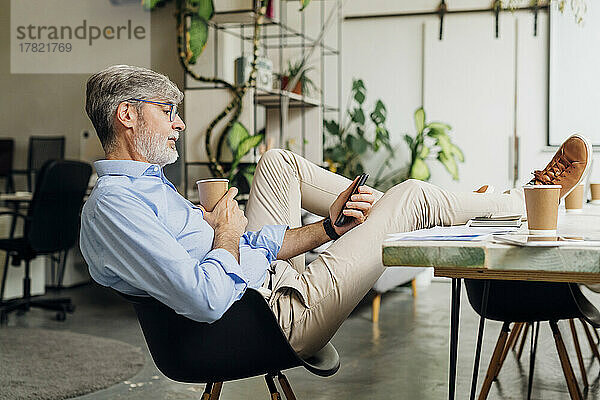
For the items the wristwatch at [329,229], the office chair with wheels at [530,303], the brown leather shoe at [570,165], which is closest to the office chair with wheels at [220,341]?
the wristwatch at [329,229]

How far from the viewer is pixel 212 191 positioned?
75.2 inches

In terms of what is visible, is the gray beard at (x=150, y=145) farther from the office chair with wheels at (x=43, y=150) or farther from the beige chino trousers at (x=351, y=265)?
the office chair with wheels at (x=43, y=150)

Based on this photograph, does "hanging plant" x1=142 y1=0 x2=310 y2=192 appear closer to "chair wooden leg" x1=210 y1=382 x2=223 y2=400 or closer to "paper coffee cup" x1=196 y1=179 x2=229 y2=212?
"paper coffee cup" x1=196 y1=179 x2=229 y2=212

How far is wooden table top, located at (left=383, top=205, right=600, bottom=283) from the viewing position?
1223mm

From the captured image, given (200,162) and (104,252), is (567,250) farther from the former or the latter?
(200,162)

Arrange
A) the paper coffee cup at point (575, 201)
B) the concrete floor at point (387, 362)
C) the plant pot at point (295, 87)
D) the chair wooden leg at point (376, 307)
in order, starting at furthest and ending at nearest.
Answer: the plant pot at point (295, 87), the chair wooden leg at point (376, 307), the concrete floor at point (387, 362), the paper coffee cup at point (575, 201)

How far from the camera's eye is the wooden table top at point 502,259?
1223 millimetres

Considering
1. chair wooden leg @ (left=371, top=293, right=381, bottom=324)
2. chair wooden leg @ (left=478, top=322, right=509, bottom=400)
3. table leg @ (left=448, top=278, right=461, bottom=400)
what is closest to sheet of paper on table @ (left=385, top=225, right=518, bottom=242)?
table leg @ (left=448, top=278, right=461, bottom=400)

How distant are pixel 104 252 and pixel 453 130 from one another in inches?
212

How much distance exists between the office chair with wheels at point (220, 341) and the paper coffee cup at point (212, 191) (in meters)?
0.32

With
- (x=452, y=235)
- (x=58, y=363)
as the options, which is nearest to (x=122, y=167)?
(x=452, y=235)

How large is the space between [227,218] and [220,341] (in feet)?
0.97

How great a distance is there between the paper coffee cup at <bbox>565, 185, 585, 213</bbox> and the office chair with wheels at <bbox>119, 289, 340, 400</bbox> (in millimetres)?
1109

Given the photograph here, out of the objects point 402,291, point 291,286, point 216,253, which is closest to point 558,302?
point 291,286
